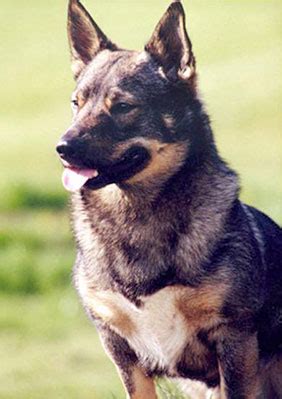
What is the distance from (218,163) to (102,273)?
64 cm

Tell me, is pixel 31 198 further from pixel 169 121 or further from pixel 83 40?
pixel 169 121

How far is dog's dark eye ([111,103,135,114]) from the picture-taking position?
6.34m

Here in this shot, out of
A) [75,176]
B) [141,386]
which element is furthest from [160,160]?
[141,386]

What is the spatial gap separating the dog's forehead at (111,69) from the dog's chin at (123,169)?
28 cm

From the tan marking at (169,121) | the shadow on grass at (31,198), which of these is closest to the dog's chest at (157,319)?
the tan marking at (169,121)

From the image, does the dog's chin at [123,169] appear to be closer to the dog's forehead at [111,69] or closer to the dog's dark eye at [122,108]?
the dog's dark eye at [122,108]

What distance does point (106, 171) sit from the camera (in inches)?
247

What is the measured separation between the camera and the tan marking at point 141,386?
679 cm

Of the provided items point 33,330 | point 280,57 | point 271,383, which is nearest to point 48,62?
point 280,57

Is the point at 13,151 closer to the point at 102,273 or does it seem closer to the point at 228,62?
the point at 228,62

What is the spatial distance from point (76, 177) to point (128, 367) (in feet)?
3.14

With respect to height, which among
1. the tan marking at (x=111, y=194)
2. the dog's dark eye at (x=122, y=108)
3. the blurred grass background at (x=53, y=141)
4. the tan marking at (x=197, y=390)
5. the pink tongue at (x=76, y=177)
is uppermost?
the dog's dark eye at (x=122, y=108)

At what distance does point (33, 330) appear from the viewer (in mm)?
10789

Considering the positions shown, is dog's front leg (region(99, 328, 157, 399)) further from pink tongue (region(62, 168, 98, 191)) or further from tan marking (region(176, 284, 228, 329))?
pink tongue (region(62, 168, 98, 191))
